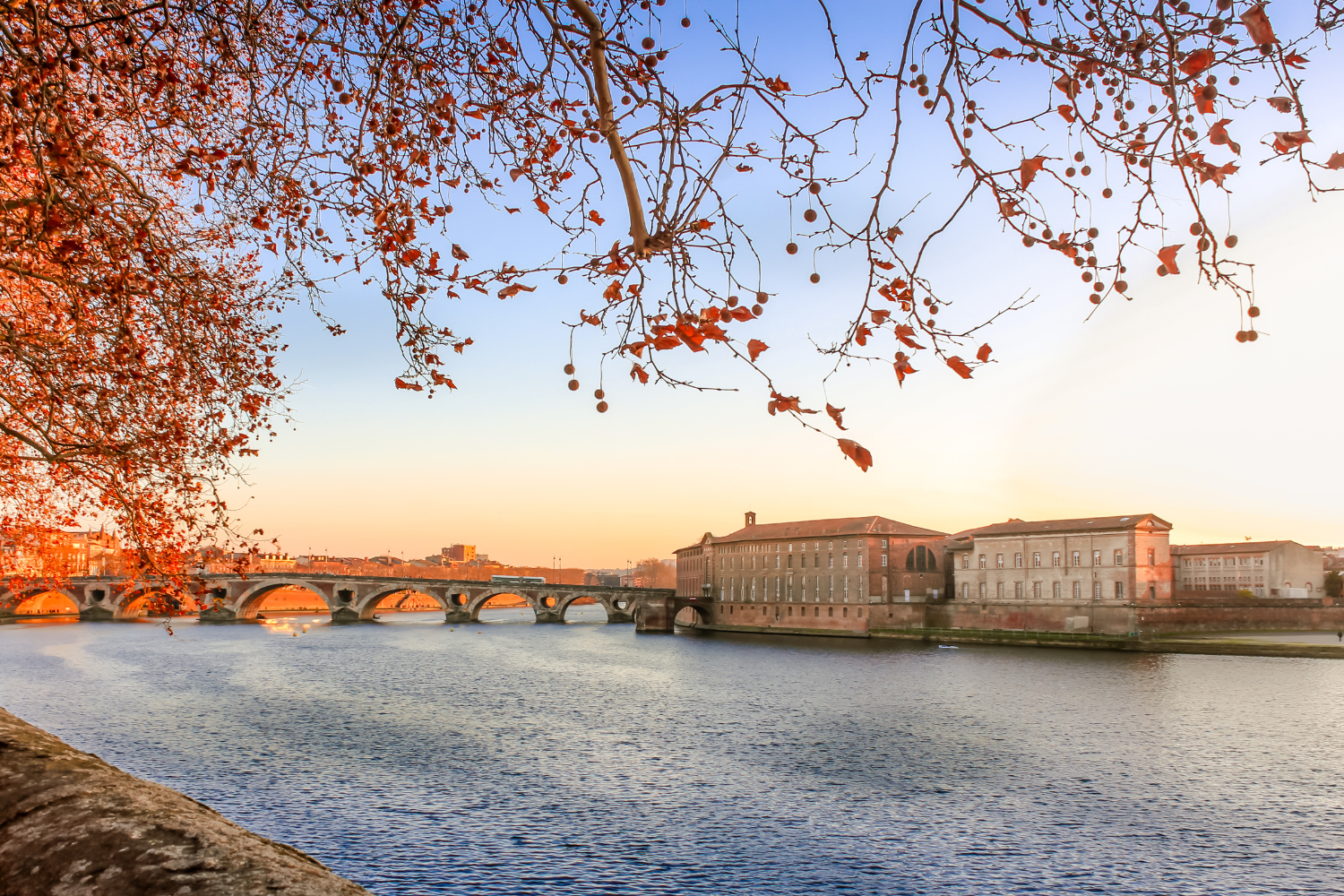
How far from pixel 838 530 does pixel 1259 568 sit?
49220 mm

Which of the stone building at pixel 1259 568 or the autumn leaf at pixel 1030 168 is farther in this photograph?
the stone building at pixel 1259 568

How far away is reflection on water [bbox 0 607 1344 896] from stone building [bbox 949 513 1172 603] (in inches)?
521

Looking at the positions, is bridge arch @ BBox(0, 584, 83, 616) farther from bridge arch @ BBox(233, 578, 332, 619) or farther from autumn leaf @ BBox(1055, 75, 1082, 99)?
autumn leaf @ BBox(1055, 75, 1082, 99)

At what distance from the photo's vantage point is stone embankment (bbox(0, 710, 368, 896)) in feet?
6.50

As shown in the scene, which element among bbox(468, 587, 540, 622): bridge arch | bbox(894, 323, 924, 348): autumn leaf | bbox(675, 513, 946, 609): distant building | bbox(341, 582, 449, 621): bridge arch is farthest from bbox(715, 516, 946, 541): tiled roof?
bbox(894, 323, 924, 348): autumn leaf

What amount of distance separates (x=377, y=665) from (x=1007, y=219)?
2343 inches

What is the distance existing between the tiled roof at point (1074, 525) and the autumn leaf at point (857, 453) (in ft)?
238

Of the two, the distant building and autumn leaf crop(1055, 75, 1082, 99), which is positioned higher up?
autumn leaf crop(1055, 75, 1082, 99)

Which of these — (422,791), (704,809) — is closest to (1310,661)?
(704,809)

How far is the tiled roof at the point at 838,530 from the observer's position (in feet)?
273

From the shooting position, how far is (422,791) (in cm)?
2388

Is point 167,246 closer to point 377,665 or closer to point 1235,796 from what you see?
point 1235,796

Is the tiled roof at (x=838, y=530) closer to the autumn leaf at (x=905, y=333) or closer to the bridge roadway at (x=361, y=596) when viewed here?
the bridge roadway at (x=361, y=596)

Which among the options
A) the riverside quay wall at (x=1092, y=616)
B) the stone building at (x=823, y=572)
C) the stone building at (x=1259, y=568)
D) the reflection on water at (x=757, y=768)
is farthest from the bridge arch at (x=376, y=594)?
the stone building at (x=1259, y=568)
